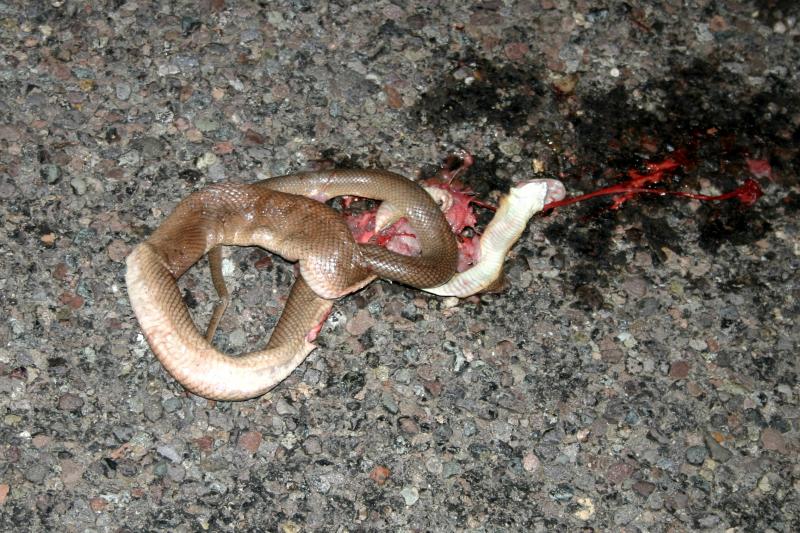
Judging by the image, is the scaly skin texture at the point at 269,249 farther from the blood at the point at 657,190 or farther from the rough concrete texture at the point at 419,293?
the blood at the point at 657,190

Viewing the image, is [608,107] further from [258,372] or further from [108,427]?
[108,427]

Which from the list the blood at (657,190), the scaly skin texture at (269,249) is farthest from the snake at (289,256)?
the blood at (657,190)

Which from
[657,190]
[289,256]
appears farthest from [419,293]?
[657,190]

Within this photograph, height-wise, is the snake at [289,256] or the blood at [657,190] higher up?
the snake at [289,256]

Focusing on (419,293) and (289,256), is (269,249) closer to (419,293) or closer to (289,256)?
(289,256)

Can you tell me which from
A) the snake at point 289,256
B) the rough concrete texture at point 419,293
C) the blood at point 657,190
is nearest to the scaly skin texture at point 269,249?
the snake at point 289,256

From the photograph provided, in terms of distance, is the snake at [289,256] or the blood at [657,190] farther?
the blood at [657,190]
